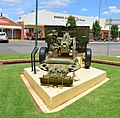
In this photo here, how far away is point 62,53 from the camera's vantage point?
8.46 metres

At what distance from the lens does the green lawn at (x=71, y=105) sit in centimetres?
513

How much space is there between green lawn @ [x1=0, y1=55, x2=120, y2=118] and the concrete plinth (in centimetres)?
25

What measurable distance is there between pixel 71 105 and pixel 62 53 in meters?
2.97

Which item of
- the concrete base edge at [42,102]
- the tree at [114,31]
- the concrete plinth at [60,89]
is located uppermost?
the tree at [114,31]

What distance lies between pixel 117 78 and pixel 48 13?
1644 inches

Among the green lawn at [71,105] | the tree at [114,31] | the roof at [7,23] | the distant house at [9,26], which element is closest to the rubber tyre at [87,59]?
the green lawn at [71,105]

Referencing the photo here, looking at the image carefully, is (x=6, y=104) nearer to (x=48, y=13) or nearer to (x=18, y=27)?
(x=18, y=27)

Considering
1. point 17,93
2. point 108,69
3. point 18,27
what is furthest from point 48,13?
point 17,93

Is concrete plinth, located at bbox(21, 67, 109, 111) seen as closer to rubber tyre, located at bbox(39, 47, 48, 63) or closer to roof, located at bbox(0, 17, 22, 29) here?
rubber tyre, located at bbox(39, 47, 48, 63)

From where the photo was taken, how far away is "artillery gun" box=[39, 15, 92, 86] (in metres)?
6.54

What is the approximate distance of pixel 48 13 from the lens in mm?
49312

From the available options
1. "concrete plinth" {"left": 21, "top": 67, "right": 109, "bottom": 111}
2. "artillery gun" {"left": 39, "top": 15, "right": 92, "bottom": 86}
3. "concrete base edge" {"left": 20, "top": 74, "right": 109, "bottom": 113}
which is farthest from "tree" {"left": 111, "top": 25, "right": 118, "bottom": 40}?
"concrete base edge" {"left": 20, "top": 74, "right": 109, "bottom": 113}

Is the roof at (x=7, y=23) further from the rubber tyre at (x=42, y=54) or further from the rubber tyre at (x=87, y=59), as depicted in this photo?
the rubber tyre at (x=87, y=59)

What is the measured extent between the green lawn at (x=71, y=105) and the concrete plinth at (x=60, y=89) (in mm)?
250
